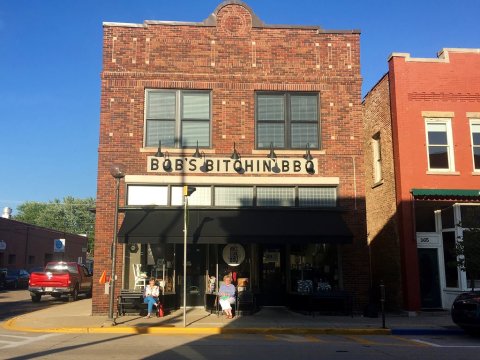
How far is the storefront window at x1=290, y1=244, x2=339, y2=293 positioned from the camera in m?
16.8

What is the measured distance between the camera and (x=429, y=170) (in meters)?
17.4

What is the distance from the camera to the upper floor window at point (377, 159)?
19.6 meters

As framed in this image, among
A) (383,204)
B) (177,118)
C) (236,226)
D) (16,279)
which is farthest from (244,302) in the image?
(16,279)

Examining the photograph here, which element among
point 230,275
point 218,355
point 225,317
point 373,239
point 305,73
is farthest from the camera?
point 373,239

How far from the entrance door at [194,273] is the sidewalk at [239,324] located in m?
0.67

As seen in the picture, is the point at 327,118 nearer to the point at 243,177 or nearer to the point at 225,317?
the point at 243,177

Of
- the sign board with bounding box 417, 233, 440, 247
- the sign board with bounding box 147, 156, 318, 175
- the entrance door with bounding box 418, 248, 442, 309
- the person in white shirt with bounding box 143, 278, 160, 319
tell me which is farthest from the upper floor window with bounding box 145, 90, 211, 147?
the entrance door with bounding box 418, 248, 442, 309

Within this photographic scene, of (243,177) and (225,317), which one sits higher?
(243,177)

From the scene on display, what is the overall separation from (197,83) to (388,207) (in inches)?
329

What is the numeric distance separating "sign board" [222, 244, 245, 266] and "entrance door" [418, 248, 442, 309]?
20.5 ft

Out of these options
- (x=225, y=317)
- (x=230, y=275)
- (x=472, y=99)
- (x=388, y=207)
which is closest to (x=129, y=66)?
(x=230, y=275)

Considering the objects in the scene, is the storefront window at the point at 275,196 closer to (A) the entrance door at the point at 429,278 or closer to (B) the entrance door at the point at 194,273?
(B) the entrance door at the point at 194,273

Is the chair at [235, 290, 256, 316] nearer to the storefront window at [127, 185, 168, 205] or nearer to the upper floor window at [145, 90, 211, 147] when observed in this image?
the storefront window at [127, 185, 168, 205]

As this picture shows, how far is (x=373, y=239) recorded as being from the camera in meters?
20.1
